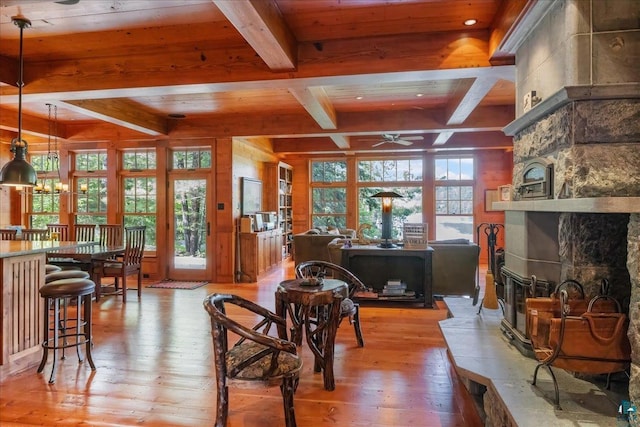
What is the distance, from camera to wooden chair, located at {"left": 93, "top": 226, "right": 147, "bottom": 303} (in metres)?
5.07

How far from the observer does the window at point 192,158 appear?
670 centimetres

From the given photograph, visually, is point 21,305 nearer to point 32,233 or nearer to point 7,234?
point 32,233

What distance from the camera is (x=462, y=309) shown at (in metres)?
3.63

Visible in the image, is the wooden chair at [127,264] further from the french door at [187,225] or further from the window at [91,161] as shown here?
the window at [91,161]

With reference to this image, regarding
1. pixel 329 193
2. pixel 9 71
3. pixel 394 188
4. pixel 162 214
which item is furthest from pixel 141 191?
pixel 394 188

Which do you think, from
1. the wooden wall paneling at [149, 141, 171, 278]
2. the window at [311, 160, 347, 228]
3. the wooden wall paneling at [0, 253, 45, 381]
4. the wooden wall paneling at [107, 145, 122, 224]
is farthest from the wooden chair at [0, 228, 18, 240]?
the window at [311, 160, 347, 228]

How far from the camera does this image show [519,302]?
253cm

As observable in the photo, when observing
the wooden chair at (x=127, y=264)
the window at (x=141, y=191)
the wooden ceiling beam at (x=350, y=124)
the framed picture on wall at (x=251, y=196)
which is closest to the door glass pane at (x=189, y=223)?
the window at (x=141, y=191)

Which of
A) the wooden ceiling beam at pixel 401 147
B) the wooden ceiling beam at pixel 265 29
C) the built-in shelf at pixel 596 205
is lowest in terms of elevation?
the built-in shelf at pixel 596 205

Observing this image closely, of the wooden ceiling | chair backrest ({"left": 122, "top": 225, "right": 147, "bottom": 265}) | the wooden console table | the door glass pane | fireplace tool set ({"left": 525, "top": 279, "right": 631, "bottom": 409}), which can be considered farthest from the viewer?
the door glass pane

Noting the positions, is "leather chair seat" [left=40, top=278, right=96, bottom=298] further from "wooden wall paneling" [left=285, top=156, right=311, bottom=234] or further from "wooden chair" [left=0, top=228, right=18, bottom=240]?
"wooden wall paneling" [left=285, top=156, right=311, bottom=234]

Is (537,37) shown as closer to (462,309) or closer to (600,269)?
(600,269)

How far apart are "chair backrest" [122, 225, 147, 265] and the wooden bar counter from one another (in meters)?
1.90

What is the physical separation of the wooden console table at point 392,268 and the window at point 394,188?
373cm
